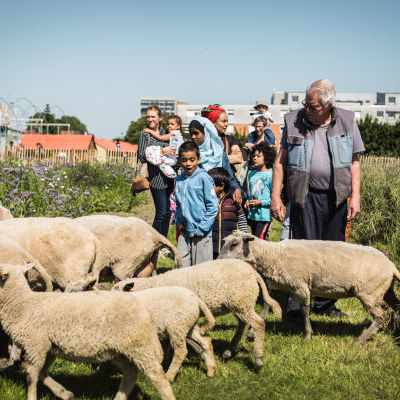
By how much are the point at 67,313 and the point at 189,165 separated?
2.66m

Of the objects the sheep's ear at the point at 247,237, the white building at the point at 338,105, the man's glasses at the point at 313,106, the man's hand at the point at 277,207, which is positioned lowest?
the sheep's ear at the point at 247,237

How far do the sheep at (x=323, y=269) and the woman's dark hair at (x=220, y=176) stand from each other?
→ 4.05 feet

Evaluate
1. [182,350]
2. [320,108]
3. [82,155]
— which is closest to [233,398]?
[182,350]

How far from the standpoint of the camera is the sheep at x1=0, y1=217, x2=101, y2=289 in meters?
4.57

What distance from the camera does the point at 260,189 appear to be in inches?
274

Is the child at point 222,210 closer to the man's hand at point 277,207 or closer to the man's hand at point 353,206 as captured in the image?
the man's hand at point 277,207

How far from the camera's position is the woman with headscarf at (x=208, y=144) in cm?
620

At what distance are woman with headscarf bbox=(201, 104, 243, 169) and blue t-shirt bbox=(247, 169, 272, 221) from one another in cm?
39

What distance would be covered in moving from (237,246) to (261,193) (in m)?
2.00

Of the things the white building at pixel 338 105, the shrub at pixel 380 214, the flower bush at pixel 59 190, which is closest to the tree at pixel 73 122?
the white building at pixel 338 105

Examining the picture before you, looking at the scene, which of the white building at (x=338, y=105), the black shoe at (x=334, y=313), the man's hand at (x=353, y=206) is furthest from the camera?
the white building at (x=338, y=105)

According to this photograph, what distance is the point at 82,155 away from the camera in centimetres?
2203

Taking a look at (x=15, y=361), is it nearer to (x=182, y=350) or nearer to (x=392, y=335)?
(x=182, y=350)

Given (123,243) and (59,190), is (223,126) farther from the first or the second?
(59,190)
